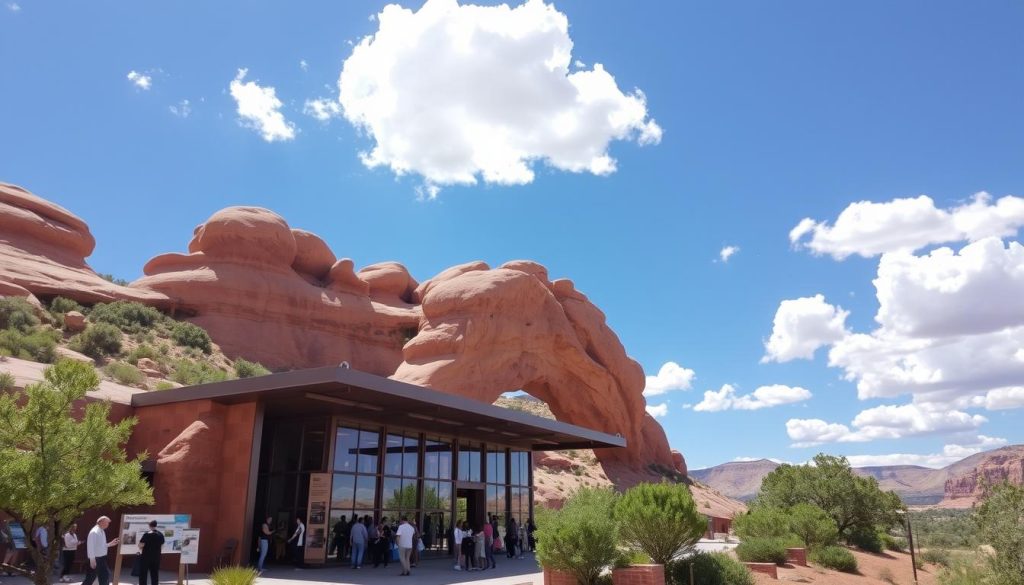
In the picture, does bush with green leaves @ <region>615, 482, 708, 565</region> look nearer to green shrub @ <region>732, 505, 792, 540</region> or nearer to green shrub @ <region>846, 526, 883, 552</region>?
green shrub @ <region>732, 505, 792, 540</region>

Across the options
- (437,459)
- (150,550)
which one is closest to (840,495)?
(437,459)

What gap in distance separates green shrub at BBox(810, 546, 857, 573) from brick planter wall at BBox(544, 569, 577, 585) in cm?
1456

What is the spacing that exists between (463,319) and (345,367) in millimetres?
24636

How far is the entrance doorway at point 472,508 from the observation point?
23625mm

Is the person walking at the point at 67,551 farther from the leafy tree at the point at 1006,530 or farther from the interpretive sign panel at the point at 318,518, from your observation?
the leafy tree at the point at 1006,530

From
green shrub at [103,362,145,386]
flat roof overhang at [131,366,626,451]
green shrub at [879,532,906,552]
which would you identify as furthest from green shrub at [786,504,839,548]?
green shrub at [103,362,145,386]

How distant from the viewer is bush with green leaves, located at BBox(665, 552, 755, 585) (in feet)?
48.1

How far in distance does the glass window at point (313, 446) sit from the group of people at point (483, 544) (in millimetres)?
4365

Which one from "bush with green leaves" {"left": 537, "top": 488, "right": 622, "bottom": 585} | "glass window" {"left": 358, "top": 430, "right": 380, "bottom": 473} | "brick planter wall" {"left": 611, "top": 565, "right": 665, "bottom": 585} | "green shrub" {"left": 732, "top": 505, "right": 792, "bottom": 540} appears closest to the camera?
"brick planter wall" {"left": 611, "top": 565, "right": 665, "bottom": 585}

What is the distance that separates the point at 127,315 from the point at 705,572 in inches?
1463

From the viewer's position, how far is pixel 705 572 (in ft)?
48.8

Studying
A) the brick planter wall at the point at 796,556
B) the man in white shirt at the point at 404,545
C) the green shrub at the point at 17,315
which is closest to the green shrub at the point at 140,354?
the green shrub at the point at 17,315

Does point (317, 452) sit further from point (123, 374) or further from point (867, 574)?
point (867, 574)

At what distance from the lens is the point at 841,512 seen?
32.7 meters
